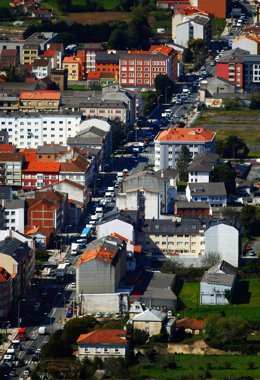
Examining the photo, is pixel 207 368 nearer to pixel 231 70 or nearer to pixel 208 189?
pixel 208 189

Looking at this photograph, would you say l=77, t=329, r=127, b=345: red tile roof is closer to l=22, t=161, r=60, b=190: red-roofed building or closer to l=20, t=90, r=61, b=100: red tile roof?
l=22, t=161, r=60, b=190: red-roofed building

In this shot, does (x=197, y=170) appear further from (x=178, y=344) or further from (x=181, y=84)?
(x=181, y=84)

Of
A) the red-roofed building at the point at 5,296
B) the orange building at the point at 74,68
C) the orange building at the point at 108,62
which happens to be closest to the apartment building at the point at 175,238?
the red-roofed building at the point at 5,296

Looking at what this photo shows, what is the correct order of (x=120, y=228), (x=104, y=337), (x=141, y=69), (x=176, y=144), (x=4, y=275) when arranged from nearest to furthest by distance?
(x=104, y=337)
(x=4, y=275)
(x=120, y=228)
(x=176, y=144)
(x=141, y=69)

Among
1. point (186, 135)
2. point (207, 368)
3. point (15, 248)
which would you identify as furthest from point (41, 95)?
point (207, 368)

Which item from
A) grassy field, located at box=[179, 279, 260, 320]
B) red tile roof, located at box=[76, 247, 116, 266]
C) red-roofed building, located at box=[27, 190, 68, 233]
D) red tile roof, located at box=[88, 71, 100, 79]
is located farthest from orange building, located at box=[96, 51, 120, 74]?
red tile roof, located at box=[76, 247, 116, 266]

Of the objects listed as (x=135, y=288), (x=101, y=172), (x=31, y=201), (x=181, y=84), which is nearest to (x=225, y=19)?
(x=181, y=84)
